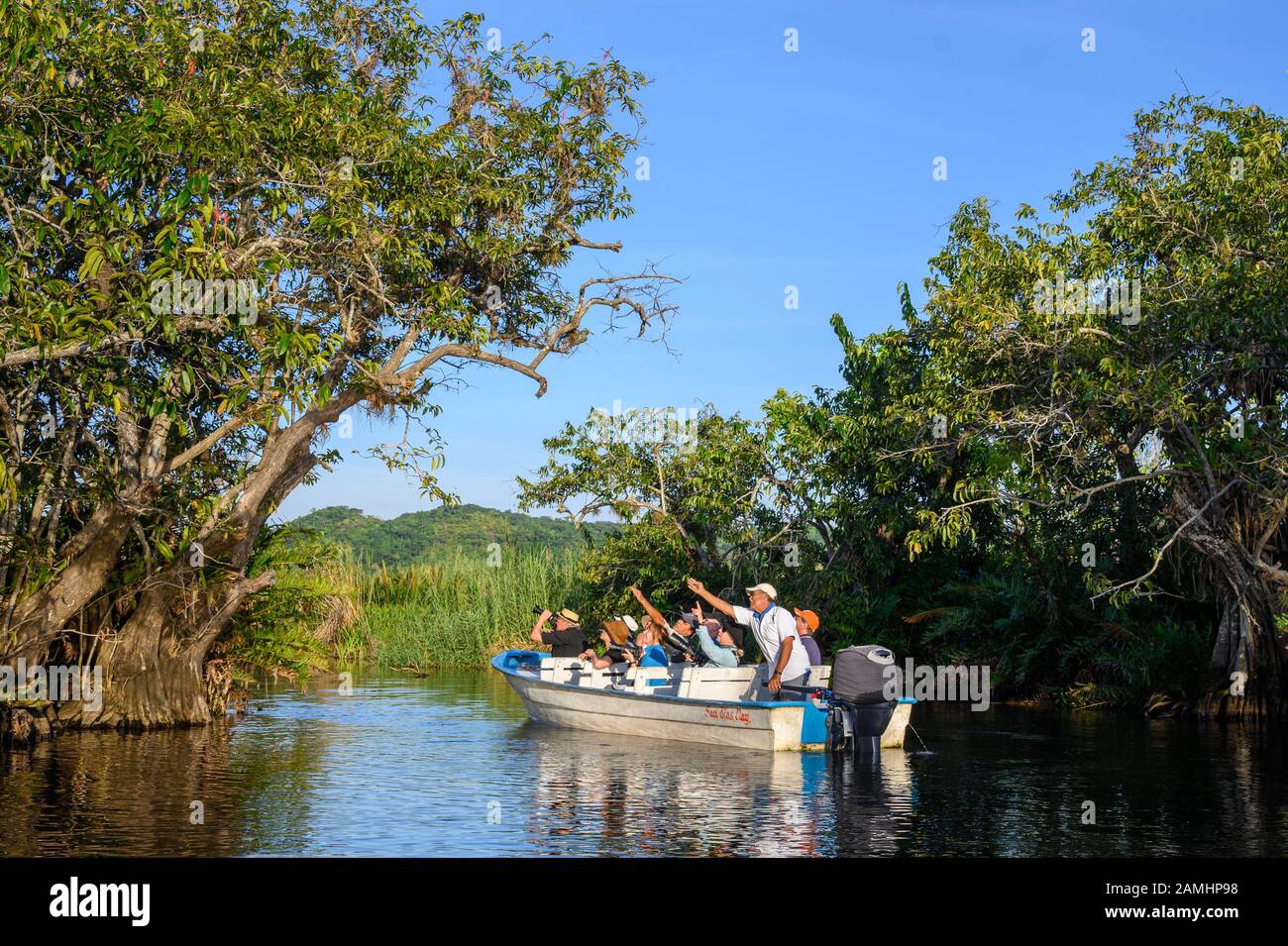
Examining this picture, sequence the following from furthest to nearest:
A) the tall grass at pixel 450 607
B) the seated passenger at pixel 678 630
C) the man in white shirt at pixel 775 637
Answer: the tall grass at pixel 450 607
the seated passenger at pixel 678 630
the man in white shirt at pixel 775 637

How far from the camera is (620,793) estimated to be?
15.1 meters

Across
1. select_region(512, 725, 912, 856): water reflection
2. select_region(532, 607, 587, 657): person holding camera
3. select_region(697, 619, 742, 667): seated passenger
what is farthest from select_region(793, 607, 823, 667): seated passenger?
select_region(532, 607, 587, 657): person holding camera

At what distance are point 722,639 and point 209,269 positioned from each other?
9998 millimetres

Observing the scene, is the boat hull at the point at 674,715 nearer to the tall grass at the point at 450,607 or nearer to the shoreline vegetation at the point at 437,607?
the shoreline vegetation at the point at 437,607

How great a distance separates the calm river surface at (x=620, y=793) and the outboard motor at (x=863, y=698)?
43cm

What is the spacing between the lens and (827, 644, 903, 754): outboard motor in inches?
693

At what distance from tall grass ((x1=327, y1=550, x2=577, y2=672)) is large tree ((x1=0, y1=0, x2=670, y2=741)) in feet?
44.0

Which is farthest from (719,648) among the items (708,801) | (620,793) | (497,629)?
(497,629)

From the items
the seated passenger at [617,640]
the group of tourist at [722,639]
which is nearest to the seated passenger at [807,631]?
the group of tourist at [722,639]

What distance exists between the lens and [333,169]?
1820 centimetres

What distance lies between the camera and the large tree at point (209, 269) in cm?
1485
